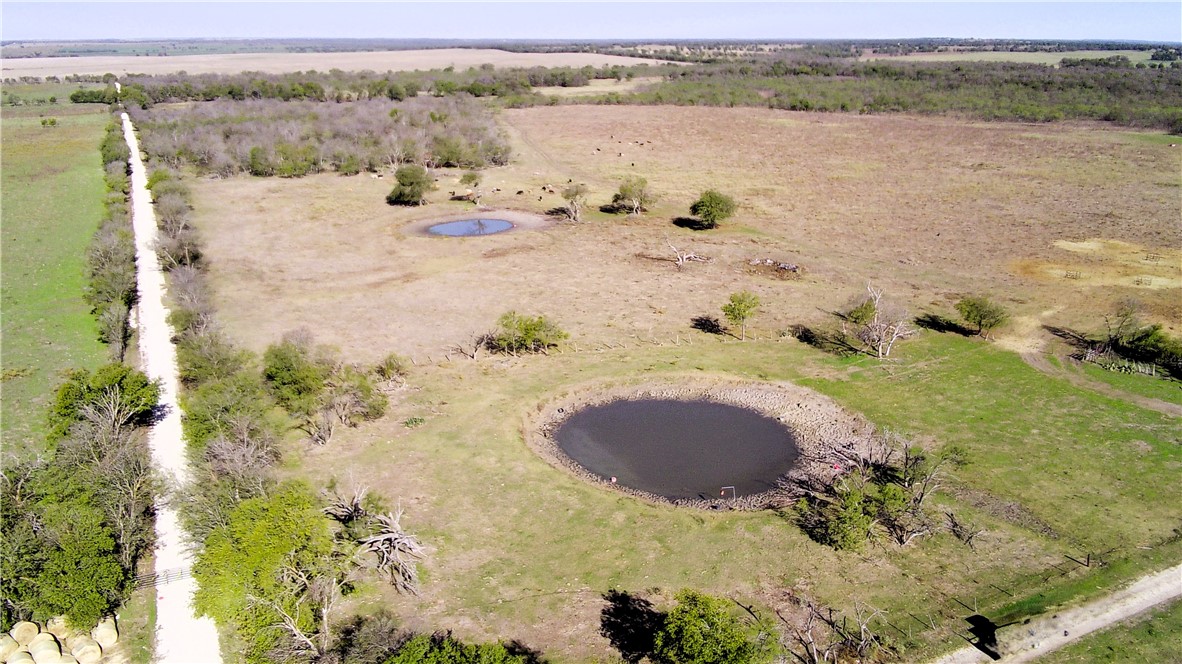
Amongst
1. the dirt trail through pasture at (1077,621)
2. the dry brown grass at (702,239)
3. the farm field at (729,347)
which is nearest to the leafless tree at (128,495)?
the farm field at (729,347)

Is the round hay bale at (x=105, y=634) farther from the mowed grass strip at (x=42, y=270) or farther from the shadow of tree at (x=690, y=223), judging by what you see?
the shadow of tree at (x=690, y=223)

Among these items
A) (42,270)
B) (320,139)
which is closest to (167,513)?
(42,270)

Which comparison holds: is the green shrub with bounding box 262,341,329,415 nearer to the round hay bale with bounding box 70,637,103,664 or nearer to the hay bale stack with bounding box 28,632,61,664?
the round hay bale with bounding box 70,637,103,664

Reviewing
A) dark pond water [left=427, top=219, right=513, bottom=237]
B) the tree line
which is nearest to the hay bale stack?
the tree line

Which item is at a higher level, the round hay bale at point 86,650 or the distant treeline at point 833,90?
the distant treeline at point 833,90

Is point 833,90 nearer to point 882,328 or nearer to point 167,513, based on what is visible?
point 882,328

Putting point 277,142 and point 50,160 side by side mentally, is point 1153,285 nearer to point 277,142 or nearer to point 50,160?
point 277,142
